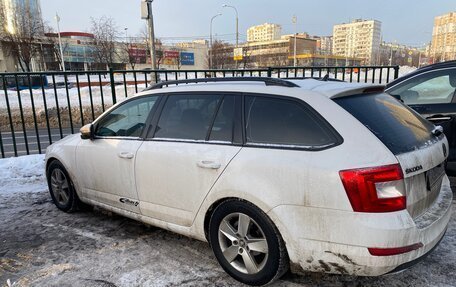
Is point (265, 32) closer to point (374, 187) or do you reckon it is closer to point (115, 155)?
point (115, 155)

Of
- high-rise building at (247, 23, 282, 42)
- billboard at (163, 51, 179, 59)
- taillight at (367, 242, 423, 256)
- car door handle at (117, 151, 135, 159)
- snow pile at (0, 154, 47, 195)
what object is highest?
high-rise building at (247, 23, 282, 42)

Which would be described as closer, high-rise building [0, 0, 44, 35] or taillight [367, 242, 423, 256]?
taillight [367, 242, 423, 256]

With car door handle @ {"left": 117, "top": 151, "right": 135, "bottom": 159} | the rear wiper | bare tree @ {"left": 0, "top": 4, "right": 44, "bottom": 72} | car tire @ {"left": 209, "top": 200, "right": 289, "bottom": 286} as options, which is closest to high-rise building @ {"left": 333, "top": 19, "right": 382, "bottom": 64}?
bare tree @ {"left": 0, "top": 4, "right": 44, "bottom": 72}

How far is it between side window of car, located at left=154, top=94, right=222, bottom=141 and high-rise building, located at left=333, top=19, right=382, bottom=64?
100869mm

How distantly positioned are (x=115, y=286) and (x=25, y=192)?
3.27m

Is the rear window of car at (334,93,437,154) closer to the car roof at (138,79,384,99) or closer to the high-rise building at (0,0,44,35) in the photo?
the car roof at (138,79,384,99)

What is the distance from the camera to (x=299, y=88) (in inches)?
112

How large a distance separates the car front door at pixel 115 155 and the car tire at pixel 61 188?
31 centimetres

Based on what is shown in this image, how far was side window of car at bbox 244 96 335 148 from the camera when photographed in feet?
8.41

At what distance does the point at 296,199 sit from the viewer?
251 centimetres

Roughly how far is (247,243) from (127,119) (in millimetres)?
1968

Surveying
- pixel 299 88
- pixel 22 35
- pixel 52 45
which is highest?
pixel 22 35

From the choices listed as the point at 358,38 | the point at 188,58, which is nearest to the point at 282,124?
the point at 188,58

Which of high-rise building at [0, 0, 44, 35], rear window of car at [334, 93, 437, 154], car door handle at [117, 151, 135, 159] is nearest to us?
rear window of car at [334, 93, 437, 154]
